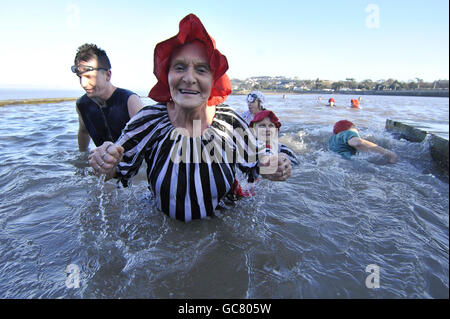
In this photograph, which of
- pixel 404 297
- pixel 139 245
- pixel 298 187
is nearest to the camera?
pixel 404 297

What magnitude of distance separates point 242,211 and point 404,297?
1.50 m

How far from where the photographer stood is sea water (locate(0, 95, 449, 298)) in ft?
5.64

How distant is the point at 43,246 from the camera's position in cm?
223

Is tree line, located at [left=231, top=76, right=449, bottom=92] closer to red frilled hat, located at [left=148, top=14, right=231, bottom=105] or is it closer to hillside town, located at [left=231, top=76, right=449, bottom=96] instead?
hillside town, located at [left=231, top=76, right=449, bottom=96]

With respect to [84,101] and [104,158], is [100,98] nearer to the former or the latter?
[84,101]

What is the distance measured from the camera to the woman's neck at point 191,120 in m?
1.84

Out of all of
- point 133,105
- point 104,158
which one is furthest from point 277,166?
point 133,105

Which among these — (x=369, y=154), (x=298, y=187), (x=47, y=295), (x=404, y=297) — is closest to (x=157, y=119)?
(x=47, y=295)

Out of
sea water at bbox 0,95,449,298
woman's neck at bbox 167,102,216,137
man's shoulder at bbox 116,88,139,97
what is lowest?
sea water at bbox 0,95,449,298

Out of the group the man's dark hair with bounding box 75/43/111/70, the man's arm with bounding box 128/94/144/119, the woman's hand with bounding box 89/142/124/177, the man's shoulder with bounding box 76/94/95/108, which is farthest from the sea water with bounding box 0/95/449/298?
the man's dark hair with bounding box 75/43/111/70

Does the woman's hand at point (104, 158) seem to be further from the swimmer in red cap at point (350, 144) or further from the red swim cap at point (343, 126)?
the red swim cap at point (343, 126)

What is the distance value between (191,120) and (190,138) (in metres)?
0.15
